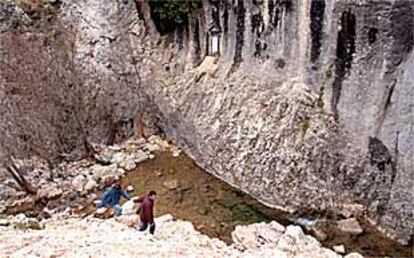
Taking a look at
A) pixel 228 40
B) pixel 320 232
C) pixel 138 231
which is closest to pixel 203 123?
pixel 228 40

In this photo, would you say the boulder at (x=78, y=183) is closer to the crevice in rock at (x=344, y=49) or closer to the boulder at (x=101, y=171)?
the boulder at (x=101, y=171)

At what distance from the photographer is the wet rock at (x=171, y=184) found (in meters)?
25.5

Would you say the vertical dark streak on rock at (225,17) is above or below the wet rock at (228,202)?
above

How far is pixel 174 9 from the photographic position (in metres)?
28.8

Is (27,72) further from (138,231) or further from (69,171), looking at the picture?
(138,231)

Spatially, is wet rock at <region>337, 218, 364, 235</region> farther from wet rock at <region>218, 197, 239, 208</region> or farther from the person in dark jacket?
the person in dark jacket

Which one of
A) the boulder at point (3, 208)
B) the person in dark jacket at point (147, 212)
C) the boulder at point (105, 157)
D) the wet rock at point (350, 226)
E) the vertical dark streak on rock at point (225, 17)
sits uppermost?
the vertical dark streak on rock at point (225, 17)

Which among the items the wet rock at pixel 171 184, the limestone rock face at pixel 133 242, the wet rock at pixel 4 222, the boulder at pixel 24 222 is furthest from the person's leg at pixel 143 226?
the wet rock at pixel 171 184

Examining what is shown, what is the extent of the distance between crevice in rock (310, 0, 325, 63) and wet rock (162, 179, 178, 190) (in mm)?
7103

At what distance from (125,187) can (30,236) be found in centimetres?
806

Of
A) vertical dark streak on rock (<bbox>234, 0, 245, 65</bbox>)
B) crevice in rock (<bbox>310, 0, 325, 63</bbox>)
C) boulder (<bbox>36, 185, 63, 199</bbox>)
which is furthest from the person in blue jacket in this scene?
vertical dark streak on rock (<bbox>234, 0, 245, 65</bbox>)

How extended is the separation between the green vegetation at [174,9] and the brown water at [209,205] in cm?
592

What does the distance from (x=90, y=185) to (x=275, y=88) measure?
7983mm

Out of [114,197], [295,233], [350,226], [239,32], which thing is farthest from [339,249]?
[239,32]
